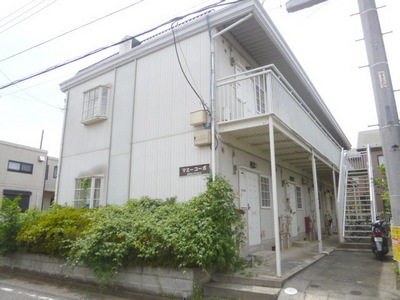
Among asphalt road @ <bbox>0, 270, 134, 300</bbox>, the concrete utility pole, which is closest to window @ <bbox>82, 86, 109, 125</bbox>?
asphalt road @ <bbox>0, 270, 134, 300</bbox>

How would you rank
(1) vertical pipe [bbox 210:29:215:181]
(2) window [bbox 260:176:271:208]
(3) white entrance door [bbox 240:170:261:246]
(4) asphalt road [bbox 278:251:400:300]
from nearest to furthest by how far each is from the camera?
(4) asphalt road [bbox 278:251:400:300] < (1) vertical pipe [bbox 210:29:215:181] < (3) white entrance door [bbox 240:170:261:246] < (2) window [bbox 260:176:271:208]

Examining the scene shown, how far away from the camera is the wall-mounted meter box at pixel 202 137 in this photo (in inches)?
261

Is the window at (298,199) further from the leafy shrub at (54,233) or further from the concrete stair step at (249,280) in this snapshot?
the leafy shrub at (54,233)

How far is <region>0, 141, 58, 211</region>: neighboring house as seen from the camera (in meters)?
18.5

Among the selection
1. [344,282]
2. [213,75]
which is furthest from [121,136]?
[344,282]

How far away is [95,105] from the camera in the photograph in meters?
9.86

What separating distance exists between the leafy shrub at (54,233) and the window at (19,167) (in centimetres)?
1434

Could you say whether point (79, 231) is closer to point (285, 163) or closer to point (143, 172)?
point (143, 172)

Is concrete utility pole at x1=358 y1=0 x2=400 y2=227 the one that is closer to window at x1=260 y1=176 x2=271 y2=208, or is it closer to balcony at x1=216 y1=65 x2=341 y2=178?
balcony at x1=216 y1=65 x2=341 y2=178

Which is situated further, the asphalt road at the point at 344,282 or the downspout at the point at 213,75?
the downspout at the point at 213,75

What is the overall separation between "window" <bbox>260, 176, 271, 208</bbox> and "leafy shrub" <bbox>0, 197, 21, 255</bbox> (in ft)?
22.4

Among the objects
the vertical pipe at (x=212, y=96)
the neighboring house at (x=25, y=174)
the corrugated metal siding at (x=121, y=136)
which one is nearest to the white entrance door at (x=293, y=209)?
the vertical pipe at (x=212, y=96)

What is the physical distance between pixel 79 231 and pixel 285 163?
7348mm

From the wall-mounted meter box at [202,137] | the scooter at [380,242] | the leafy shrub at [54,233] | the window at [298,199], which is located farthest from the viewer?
the window at [298,199]
